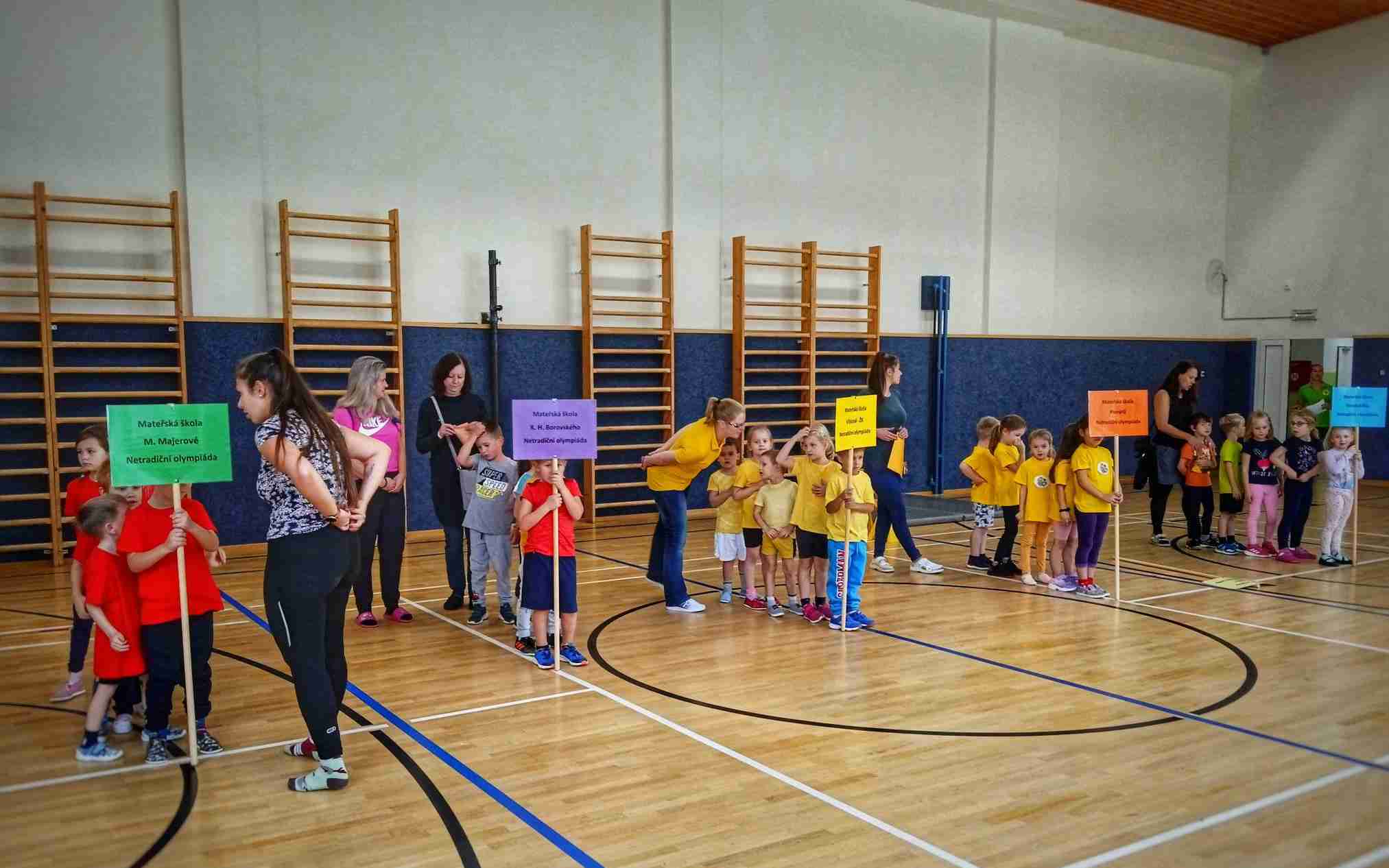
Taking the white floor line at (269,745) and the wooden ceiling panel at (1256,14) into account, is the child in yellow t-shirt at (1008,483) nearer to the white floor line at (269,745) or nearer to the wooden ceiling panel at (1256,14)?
the white floor line at (269,745)

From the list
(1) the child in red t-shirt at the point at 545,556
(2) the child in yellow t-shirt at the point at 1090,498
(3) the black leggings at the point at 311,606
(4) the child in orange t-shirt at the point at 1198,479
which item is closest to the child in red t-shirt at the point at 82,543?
(3) the black leggings at the point at 311,606

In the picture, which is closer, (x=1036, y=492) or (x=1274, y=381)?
(x=1036, y=492)

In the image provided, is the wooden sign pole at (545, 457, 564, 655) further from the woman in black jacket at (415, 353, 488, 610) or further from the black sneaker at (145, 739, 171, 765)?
the black sneaker at (145, 739, 171, 765)

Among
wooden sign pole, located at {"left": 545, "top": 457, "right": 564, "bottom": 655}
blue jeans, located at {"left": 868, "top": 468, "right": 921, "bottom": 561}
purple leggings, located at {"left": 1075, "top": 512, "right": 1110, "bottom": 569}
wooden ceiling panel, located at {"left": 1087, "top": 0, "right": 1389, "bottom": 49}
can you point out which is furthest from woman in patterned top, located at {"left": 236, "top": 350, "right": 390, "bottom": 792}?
wooden ceiling panel, located at {"left": 1087, "top": 0, "right": 1389, "bottom": 49}

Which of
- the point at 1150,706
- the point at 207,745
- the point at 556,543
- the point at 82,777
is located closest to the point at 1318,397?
the point at 1150,706

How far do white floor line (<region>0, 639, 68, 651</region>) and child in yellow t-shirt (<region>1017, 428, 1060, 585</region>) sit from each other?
6248mm

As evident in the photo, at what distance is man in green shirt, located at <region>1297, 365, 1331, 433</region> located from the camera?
13.6 m

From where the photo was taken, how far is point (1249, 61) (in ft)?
49.3

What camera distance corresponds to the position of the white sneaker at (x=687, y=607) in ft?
21.6

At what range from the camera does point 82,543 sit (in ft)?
13.6

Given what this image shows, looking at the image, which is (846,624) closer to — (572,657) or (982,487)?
(572,657)

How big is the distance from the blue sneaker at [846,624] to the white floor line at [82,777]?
3.59 m

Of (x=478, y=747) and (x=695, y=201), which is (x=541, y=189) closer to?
(x=695, y=201)

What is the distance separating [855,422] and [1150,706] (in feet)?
7.16
